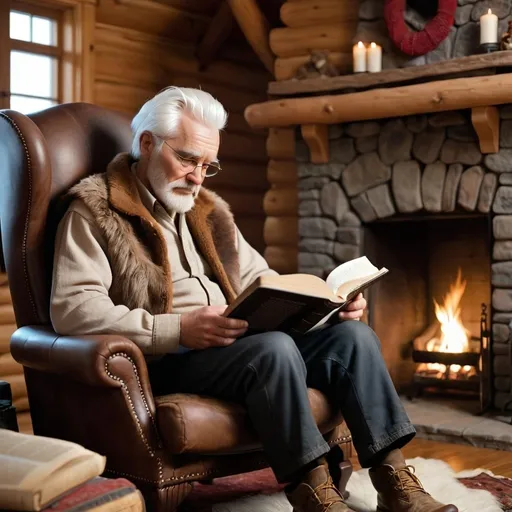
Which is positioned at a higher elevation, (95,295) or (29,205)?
(29,205)

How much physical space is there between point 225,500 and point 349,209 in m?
2.15

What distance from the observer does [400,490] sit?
243 cm

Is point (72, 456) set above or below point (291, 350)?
below

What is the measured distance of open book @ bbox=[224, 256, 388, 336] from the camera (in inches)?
86.7

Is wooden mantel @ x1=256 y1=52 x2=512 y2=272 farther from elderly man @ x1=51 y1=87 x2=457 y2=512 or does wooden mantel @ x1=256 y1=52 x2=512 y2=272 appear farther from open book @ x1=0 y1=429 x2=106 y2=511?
open book @ x1=0 y1=429 x2=106 y2=511

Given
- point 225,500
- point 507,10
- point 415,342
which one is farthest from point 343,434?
point 507,10

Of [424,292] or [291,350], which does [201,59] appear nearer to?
[424,292]

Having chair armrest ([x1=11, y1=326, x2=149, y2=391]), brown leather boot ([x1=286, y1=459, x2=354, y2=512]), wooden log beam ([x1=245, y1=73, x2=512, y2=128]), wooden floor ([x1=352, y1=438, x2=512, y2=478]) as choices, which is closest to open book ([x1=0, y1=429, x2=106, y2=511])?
chair armrest ([x1=11, y1=326, x2=149, y2=391])

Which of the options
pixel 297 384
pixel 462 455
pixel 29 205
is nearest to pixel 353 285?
pixel 297 384

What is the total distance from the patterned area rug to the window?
2620 millimetres

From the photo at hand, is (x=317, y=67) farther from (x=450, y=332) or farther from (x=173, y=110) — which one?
(x=173, y=110)

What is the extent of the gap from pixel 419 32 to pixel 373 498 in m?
2.40

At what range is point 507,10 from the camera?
4152mm

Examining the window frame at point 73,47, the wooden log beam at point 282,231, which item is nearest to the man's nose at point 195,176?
the wooden log beam at point 282,231
